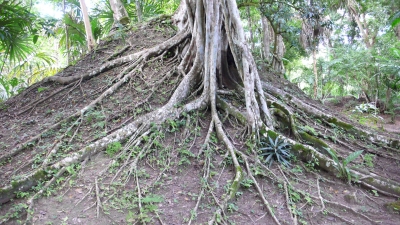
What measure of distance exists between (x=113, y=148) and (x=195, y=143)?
1248 millimetres

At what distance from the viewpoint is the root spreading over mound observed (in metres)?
3.28

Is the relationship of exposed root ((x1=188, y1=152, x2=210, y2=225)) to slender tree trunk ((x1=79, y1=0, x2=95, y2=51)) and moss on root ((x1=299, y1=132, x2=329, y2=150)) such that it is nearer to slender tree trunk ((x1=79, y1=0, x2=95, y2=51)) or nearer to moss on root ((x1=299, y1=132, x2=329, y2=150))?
moss on root ((x1=299, y1=132, x2=329, y2=150))

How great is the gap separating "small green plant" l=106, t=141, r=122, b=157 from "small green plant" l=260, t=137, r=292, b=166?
2.12 meters

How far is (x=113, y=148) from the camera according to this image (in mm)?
3986

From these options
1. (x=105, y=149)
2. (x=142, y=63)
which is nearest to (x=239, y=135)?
(x=105, y=149)

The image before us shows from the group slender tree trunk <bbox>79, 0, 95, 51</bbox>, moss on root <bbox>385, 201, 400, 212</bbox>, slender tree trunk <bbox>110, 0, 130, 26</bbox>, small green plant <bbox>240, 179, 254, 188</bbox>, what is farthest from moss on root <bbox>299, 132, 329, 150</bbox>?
slender tree trunk <bbox>110, 0, 130, 26</bbox>

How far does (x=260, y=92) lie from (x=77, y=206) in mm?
3289

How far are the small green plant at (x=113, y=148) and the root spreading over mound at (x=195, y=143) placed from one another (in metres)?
0.02

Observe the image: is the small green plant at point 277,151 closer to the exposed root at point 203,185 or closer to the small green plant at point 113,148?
the exposed root at point 203,185

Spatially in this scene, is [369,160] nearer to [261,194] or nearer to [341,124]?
[341,124]

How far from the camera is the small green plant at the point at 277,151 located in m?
4.10

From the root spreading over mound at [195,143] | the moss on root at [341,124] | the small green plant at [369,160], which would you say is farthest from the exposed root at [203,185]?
the moss on root at [341,124]

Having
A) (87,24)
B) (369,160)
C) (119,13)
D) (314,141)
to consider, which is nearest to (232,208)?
(314,141)

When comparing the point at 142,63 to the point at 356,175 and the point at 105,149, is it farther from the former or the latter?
the point at 356,175
